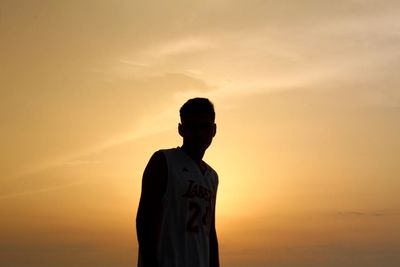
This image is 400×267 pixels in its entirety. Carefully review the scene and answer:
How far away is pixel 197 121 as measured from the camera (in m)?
4.89

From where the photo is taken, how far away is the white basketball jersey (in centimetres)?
461

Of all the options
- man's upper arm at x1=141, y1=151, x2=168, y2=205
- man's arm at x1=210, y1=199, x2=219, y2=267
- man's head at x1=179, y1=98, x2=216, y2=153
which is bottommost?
man's arm at x1=210, y1=199, x2=219, y2=267

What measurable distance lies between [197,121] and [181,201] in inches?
29.1

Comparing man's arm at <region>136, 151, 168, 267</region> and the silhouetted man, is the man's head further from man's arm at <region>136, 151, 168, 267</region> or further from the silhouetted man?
man's arm at <region>136, 151, 168, 267</region>

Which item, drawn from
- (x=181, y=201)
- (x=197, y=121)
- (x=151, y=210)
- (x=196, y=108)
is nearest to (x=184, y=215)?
(x=181, y=201)

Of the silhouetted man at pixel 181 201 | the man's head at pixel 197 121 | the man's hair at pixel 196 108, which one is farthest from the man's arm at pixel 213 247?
the man's hair at pixel 196 108

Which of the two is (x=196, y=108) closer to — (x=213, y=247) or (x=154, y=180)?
(x=154, y=180)

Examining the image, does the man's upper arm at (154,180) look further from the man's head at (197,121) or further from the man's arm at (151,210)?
the man's head at (197,121)

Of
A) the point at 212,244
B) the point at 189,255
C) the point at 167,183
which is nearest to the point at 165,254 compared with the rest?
the point at 189,255

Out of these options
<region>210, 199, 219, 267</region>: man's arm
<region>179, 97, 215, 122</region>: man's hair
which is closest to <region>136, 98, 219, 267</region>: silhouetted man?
<region>179, 97, 215, 122</region>: man's hair

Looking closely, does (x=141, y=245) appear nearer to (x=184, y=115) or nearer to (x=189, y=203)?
(x=189, y=203)

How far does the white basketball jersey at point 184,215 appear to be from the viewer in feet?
15.1

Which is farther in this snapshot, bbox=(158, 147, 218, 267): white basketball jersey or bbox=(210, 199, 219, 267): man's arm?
bbox=(210, 199, 219, 267): man's arm

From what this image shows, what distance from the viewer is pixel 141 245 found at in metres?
4.44
